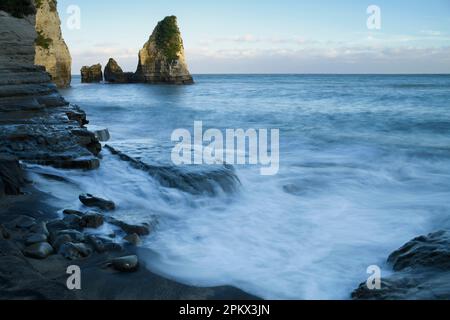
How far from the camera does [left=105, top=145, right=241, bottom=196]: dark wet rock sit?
746 cm

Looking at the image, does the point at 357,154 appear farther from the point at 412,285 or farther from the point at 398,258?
the point at 412,285

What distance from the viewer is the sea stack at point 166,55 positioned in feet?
212

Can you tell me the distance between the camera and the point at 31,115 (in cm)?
966

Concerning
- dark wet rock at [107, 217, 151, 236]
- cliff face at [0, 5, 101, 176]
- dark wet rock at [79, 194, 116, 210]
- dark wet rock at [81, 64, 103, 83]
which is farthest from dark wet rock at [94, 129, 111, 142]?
dark wet rock at [81, 64, 103, 83]

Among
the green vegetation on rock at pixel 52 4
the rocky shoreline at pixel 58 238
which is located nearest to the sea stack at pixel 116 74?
the green vegetation on rock at pixel 52 4

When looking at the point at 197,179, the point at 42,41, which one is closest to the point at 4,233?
the point at 197,179

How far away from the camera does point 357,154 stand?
1260 cm

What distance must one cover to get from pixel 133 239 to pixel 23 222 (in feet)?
4.10

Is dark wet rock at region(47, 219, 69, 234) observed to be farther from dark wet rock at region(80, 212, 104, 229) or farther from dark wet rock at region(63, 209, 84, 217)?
dark wet rock at region(63, 209, 84, 217)

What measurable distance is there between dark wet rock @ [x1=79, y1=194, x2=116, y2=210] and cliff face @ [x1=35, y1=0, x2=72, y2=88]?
3720 cm

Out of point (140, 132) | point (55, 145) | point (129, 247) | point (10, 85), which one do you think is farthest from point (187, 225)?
point (140, 132)

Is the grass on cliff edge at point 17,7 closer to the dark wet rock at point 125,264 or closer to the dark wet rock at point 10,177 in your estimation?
the dark wet rock at point 10,177

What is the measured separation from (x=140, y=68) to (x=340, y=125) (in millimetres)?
56809

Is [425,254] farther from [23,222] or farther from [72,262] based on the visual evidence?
[23,222]
